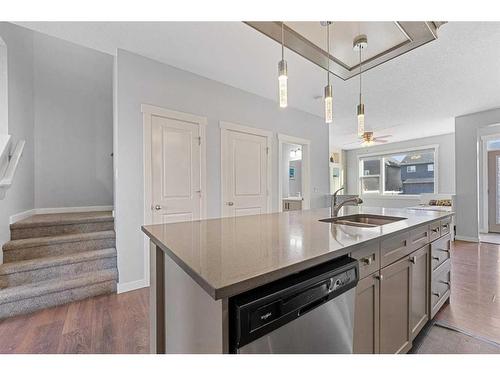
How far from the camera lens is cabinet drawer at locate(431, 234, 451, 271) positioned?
1.84 meters

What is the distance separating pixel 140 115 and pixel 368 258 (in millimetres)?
2735

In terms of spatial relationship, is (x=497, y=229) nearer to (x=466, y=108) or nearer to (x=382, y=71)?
(x=466, y=108)

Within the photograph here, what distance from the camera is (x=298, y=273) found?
89 cm

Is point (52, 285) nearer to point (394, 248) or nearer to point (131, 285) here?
point (131, 285)

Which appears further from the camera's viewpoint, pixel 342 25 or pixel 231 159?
pixel 231 159

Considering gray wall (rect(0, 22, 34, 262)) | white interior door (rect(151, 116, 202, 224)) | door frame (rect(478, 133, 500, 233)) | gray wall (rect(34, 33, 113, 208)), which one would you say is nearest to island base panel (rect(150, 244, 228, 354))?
white interior door (rect(151, 116, 202, 224))

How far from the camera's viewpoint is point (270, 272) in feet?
2.42

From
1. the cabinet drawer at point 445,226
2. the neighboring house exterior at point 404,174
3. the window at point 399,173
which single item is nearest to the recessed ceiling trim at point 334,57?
the cabinet drawer at point 445,226

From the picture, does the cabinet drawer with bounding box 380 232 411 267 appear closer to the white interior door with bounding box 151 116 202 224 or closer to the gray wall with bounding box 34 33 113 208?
the white interior door with bounding box 151 116 202 224

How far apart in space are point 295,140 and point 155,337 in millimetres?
4061

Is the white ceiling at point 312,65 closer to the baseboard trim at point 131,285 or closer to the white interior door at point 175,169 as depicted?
the white interior door at point 175,169

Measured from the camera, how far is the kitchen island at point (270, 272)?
0.74 meters

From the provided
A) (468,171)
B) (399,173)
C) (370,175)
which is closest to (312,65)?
(468,171)
